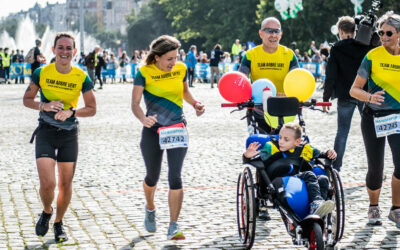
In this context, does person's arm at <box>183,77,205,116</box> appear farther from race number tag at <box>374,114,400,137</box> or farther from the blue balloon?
race number tag at <box>374,114,400,137</box>

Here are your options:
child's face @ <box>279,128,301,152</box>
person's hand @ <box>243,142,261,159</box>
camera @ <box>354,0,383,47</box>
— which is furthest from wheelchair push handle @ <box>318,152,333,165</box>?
camera @ <box>354,0,383,47</box>

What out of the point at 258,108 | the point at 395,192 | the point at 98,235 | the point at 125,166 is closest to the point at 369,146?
the point at 395,192

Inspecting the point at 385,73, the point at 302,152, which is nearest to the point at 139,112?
the point at 302,152

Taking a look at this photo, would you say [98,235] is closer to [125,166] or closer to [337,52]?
[337,52]

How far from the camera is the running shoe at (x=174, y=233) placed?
635 cm

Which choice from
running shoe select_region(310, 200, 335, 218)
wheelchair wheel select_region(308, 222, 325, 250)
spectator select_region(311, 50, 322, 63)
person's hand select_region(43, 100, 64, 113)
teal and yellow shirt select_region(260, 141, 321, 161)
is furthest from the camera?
spectator select_region(311, 50, 322, 63)

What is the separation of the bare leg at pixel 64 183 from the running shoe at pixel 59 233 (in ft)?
0.19

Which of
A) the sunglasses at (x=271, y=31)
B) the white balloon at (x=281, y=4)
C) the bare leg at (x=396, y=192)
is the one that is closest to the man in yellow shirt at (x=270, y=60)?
the sunglasses at (x=271, y=31)

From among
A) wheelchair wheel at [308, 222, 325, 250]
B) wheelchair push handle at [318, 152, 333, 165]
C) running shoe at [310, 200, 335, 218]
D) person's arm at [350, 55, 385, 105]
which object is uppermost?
person's arm at [350, 55, 385, 105]

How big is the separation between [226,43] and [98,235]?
6497cm

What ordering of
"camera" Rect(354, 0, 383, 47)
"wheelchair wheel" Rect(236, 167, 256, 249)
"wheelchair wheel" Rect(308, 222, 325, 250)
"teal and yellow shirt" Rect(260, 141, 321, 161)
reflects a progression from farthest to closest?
"camera" Rect(354, 0, 383, 47) < "teal and yellow shirt" Rect(260, 141, 321, 161) < "wheelchair wheel" Rect(236, 167, 256, 249) < "wheelchair wheel" Rect(308, 222, 325, 250)

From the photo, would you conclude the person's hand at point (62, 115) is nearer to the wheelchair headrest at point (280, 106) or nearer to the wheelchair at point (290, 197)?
the wheelchair at point (290, 197)

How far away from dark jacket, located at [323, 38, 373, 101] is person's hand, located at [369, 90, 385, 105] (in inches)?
76.7

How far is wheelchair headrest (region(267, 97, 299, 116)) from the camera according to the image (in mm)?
6316
